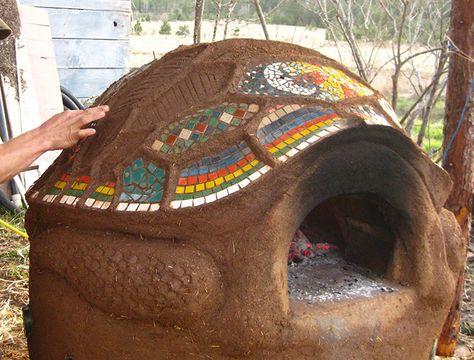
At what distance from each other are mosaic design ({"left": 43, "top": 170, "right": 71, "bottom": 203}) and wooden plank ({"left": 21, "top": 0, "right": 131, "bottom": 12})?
5197 millimetres

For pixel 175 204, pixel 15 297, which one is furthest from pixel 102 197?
pixel 15 297

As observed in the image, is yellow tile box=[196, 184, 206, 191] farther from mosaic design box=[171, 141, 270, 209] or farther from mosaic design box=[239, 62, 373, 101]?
mosaic design box=[239, 62, 373, 101]

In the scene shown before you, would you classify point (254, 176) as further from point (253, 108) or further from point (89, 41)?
point (89, 41)

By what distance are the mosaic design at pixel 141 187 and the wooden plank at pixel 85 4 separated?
550 cm

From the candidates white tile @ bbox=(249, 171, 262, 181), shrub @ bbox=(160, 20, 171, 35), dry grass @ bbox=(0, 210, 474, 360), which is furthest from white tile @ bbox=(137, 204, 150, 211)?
shrub @ bbox=(160, 20, 171, 35)

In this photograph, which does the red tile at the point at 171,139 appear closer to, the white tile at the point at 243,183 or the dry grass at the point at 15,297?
the white tile at the point at 243,183

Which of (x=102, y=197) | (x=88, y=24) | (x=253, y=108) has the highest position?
(x=253, y=108)

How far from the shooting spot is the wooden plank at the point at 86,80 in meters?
7.27

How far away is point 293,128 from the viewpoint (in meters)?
2.00

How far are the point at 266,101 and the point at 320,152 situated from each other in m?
0.27

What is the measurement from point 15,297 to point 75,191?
7.60ft

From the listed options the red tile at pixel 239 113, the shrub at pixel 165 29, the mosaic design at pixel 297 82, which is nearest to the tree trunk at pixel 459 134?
the mosaic design at pixel 297 82

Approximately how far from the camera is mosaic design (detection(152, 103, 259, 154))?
2027 millimetres

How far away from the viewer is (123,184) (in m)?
2.04
